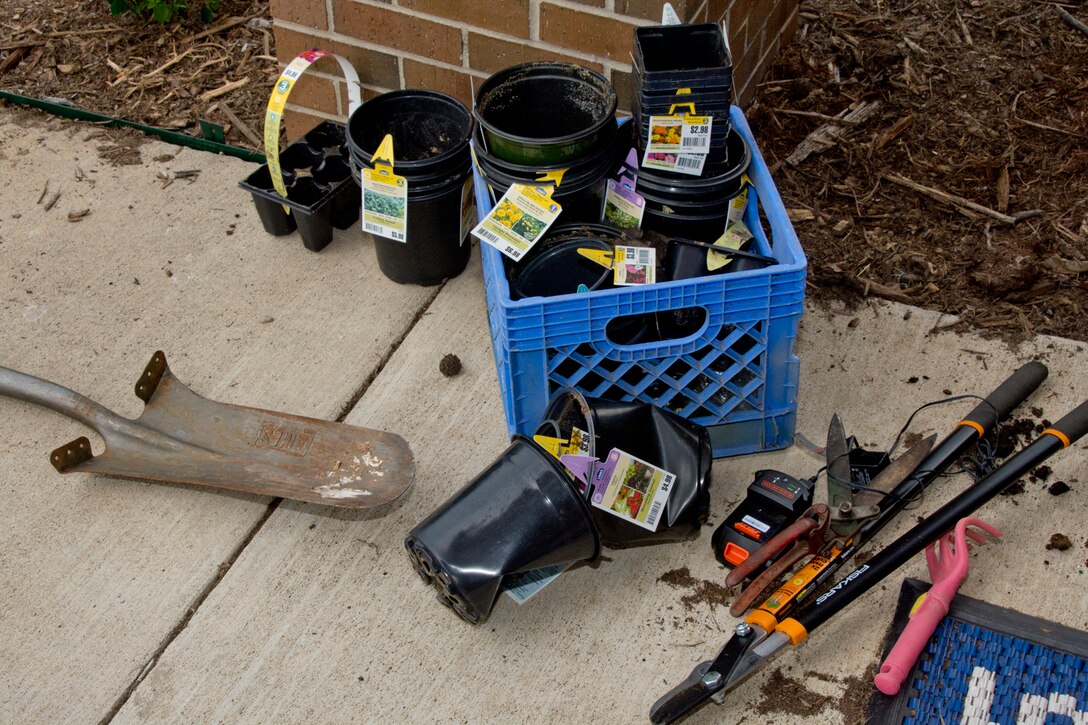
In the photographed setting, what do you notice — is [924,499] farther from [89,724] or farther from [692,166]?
[89,724]

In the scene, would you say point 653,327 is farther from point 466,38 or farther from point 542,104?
point 466,38

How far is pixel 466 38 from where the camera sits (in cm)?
308

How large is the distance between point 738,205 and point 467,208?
80 centimetres

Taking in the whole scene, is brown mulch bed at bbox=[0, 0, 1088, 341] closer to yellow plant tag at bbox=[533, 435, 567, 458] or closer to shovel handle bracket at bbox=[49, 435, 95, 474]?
yellow plant tag at bbox=[533, 435, 567, 458]

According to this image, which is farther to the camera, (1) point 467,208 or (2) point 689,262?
(1) point 467,208

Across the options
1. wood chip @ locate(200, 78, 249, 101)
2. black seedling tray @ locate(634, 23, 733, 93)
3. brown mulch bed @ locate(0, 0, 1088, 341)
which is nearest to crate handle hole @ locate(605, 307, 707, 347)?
black seedling tray @ locate(634, 23, 733, 93)

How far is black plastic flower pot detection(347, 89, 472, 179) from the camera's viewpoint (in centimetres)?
301

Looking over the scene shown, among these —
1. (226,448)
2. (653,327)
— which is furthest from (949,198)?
(226,448)

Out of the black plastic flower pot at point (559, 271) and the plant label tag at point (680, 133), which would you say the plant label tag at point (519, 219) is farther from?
the plant label tag at point (680, 133)

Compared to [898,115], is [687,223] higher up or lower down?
higher up

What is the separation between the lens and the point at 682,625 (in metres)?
2.31

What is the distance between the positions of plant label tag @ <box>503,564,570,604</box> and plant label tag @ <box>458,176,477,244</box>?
3.67 ft

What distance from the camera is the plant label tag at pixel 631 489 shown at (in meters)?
2.27

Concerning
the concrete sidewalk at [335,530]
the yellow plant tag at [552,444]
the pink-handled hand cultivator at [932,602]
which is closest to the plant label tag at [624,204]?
the concrete sidewalk at [335,530]
